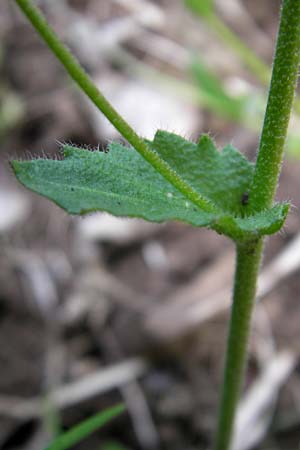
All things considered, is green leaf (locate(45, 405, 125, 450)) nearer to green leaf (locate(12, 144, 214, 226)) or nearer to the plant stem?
the plant stem

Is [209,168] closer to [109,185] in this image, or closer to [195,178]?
[195,178]

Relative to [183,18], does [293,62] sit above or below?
below

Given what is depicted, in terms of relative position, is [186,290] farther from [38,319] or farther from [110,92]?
[110,92]

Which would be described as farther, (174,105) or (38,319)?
(174,105)

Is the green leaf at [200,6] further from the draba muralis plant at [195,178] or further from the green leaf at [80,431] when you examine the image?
the green leaf at [80,431]

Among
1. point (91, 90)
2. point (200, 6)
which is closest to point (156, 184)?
point (91, 90)

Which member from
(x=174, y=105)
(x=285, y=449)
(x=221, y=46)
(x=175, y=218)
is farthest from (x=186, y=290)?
(x=221, y=46)
